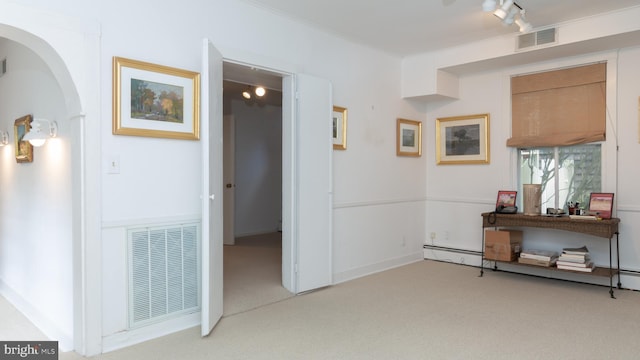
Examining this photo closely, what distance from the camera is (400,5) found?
373 cm

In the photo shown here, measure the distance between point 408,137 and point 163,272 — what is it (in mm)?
3587

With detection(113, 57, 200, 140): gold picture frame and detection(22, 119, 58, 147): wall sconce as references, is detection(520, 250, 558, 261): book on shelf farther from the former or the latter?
detection(22, 119, 58, 147): wall sconce

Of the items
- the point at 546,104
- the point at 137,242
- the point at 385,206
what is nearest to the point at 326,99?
the point at 385,206

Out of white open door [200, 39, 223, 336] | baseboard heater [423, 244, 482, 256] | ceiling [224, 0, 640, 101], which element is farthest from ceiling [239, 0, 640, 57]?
baseboard heater [423, 244, 482, 256]

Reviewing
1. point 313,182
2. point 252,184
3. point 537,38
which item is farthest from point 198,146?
point 252,184

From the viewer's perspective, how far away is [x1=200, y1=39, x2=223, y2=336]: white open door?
2.94 metres

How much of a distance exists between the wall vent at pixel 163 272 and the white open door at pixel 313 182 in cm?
110

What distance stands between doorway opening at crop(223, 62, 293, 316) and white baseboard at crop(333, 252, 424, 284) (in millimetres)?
675

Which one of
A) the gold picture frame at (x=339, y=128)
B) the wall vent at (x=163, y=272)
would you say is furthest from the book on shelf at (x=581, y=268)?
the wall vent at (x=163, y=272)

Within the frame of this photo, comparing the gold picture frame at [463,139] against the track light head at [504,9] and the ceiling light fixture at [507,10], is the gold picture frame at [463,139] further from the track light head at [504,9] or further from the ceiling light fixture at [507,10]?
the track light head at [504,9]

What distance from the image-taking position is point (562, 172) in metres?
4.74

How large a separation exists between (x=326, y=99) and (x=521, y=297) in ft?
8.88

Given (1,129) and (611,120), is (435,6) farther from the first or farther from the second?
(1,129)

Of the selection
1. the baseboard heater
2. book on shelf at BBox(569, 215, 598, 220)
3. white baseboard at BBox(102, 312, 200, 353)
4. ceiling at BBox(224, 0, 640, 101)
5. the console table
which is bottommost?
white baseboard at BBox(102, 312, 200, 353)
